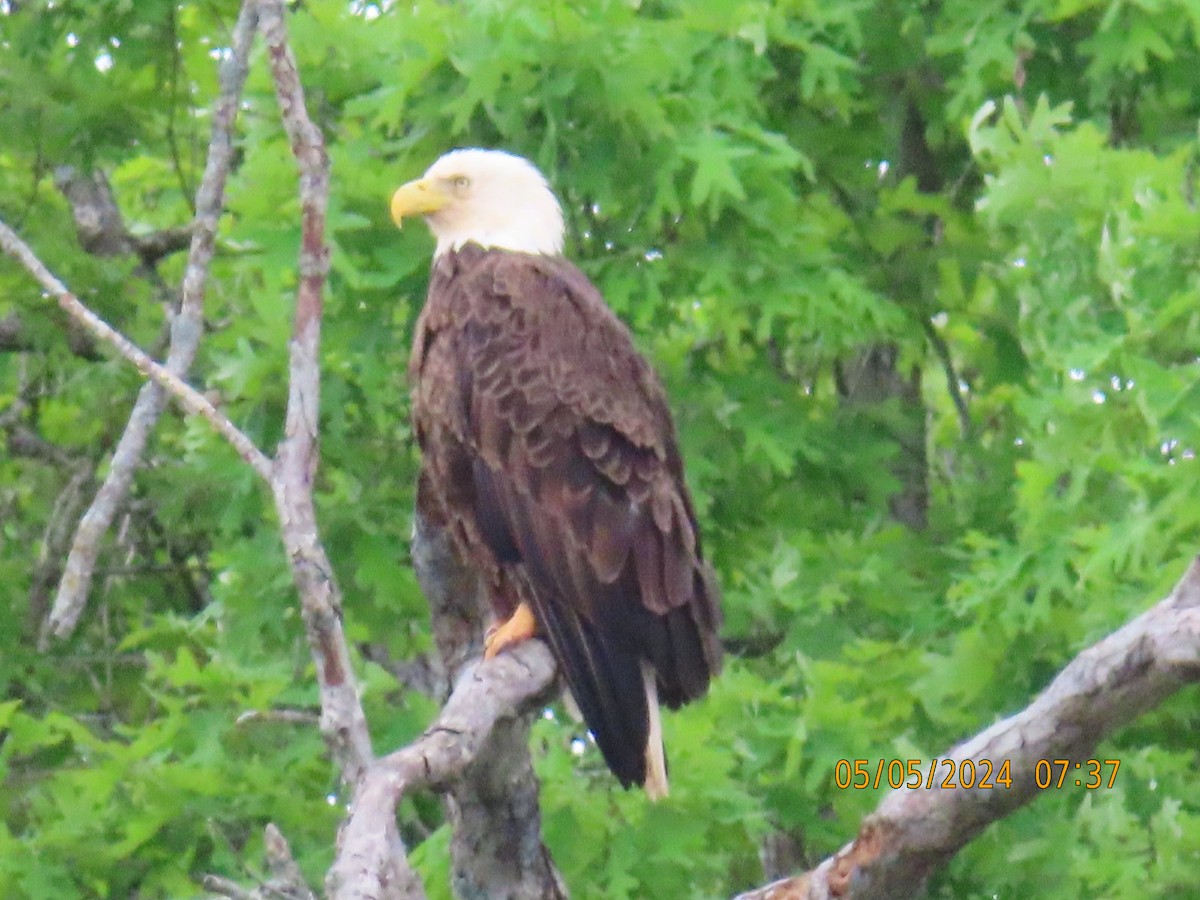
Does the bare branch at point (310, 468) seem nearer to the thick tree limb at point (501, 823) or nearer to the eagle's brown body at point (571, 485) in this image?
the thick tree limb at point (501, 823)

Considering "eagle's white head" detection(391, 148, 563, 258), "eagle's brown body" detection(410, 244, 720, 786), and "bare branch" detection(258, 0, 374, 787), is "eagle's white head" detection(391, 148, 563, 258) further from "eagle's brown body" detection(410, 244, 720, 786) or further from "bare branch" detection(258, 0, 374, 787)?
"bare branch" detection(258, 0, 374, 787)

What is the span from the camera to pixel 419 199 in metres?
5.52

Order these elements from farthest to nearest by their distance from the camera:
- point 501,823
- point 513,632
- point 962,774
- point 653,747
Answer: point 513,632 < point 653,747 < point 501,823 < point 962,774

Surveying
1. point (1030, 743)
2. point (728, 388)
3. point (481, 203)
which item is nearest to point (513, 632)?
point (481, 203)

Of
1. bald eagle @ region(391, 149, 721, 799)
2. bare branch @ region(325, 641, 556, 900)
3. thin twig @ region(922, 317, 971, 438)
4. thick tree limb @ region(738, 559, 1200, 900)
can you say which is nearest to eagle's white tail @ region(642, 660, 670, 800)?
bald eagle @ region(391, 149, 721, 799)

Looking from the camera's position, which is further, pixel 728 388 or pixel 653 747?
pixel 728 388

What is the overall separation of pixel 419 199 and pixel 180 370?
186 centimetres

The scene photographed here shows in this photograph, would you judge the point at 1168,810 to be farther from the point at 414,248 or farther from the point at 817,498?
the point at 414,248

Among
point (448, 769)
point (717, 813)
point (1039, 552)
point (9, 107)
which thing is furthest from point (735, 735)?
point (9, 107)

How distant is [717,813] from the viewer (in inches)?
233

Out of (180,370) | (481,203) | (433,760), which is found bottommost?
(433,760)

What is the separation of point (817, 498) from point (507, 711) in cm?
321

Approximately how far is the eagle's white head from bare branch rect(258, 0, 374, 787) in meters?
1.82

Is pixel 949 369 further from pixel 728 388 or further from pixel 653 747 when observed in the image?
pixel 653 747
